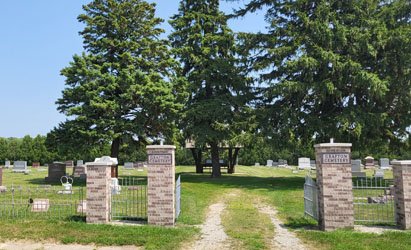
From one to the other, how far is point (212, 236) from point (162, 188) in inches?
73.4

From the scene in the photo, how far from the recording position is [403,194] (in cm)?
805

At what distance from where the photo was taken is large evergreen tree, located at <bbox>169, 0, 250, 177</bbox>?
20547 mm

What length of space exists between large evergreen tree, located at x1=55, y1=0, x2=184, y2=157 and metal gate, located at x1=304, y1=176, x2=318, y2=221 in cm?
1144

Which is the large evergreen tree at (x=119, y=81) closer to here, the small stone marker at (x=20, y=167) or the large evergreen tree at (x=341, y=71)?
the large evergreen tree at (x=341, y=71)

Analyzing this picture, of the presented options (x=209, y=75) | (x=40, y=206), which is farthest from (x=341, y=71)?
(x=40, y=206)

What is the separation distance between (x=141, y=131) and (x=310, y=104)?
10491mm

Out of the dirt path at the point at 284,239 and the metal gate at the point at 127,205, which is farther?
the metal gate at the point at 127,205

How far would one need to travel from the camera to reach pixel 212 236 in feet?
25.1

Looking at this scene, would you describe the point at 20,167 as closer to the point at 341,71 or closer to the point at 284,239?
the point at 341,71

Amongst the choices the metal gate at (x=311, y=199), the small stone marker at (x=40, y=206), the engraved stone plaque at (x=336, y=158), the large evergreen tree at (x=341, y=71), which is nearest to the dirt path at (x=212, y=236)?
the metal gate at (x=311, y=199)

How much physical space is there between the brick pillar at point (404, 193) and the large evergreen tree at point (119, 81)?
13.4 meters

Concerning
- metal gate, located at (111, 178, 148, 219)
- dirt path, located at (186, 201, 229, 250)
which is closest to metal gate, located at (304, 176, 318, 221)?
dirt path, located at (186, 201, 229, 250)

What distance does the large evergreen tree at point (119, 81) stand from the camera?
740 inches

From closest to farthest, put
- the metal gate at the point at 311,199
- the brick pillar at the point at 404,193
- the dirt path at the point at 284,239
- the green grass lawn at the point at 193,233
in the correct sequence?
the dirt path at the point at 284,239, the green grass lawn at the point at 193,233, the brick pillar at the point at 404,193, the metal gate at the point at 311,199
